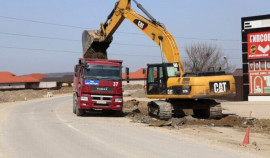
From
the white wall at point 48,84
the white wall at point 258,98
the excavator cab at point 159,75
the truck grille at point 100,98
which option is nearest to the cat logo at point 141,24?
the excavator cab at point 159,75

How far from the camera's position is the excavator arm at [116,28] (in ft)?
59.9

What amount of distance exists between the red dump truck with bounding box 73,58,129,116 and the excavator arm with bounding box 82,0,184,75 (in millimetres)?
2746

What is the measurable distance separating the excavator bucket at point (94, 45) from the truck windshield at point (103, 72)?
318 centimetres

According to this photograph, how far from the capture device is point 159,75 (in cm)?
1859

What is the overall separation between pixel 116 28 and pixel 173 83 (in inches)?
268

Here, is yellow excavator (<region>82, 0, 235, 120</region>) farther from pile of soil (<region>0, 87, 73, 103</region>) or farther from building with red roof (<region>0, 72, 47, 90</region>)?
building with red roof (<region>0, 72, 47, 90</region>)

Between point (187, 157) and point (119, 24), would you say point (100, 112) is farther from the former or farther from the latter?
point (187, 157)

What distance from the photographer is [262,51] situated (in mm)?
33812

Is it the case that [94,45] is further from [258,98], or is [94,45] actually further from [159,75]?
[258,98]

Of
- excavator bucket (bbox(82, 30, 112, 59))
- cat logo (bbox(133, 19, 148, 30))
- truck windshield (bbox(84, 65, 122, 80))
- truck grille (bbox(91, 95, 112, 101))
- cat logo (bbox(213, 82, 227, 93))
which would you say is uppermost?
cat logo (bbox(133, 19, 148, 30))

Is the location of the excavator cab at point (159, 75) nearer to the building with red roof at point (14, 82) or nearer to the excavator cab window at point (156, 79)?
the excavator cab window at point (156, 79)

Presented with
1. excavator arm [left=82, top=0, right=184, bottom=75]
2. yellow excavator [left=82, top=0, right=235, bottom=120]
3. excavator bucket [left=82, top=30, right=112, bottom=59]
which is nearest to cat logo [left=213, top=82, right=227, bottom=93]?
yellow excavator [left=82, top=0, right=235, bottom=120]

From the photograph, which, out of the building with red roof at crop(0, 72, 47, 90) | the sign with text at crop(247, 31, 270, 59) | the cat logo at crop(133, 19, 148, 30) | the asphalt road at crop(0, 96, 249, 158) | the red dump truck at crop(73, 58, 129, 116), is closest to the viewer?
the asphalt road at crop(0, 96, 249, 158)

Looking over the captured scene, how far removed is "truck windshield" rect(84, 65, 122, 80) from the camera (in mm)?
20281
